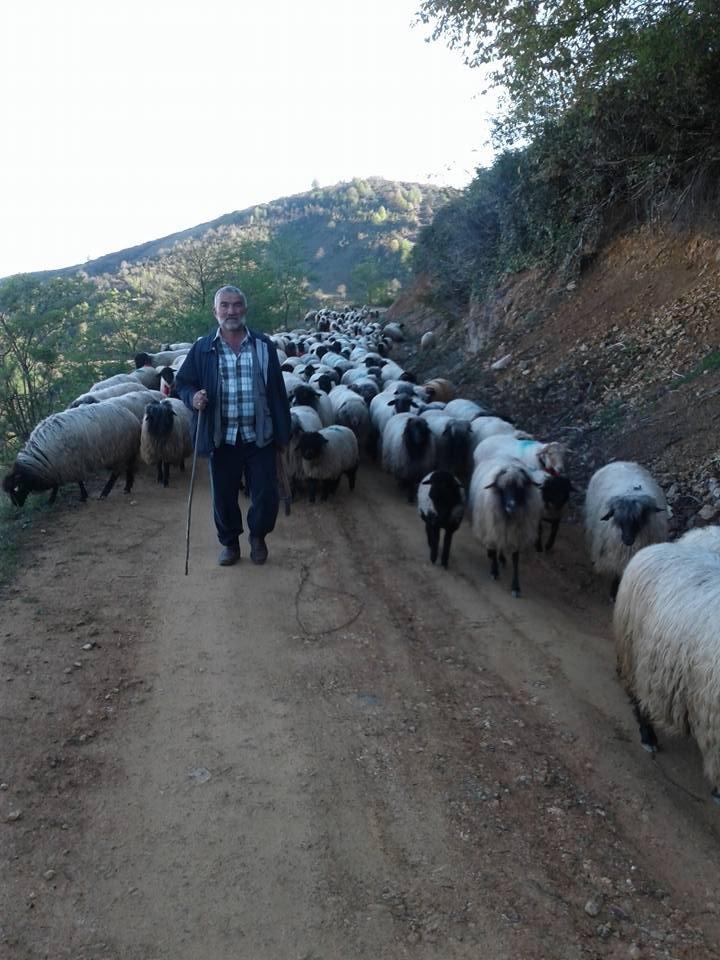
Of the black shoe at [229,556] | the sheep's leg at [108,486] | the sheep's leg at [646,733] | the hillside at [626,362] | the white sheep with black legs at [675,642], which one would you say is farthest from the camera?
the sheep's leg at [108,486]

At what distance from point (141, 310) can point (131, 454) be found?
69.6 feet

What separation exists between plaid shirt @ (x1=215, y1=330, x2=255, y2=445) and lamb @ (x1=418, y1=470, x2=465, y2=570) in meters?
2.21

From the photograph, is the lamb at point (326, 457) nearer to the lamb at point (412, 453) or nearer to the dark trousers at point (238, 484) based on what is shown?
the lamb at point (412, 453)

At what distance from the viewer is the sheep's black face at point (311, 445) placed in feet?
28.4

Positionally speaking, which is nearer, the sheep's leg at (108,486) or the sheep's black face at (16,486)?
the sheep's black face at (16,486)

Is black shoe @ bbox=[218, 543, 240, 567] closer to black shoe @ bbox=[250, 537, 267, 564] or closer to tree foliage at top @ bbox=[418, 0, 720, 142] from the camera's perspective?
black shoe @ bbox=[250, 537, 267, 564]

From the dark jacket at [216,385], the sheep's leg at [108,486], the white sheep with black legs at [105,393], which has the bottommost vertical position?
the sheep's leg at [108,486]

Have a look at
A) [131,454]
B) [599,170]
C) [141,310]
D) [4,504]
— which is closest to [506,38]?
[599,170]

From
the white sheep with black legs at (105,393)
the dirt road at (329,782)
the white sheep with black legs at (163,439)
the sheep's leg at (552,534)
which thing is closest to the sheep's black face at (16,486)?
the white sheep with black legs at (163,439)

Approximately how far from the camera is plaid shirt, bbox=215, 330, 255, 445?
19.0 ft

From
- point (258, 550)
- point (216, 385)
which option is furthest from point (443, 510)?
point (216, 385)

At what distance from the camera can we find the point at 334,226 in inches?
3686

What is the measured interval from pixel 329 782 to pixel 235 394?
353cm

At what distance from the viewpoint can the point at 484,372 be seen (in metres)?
14.4
